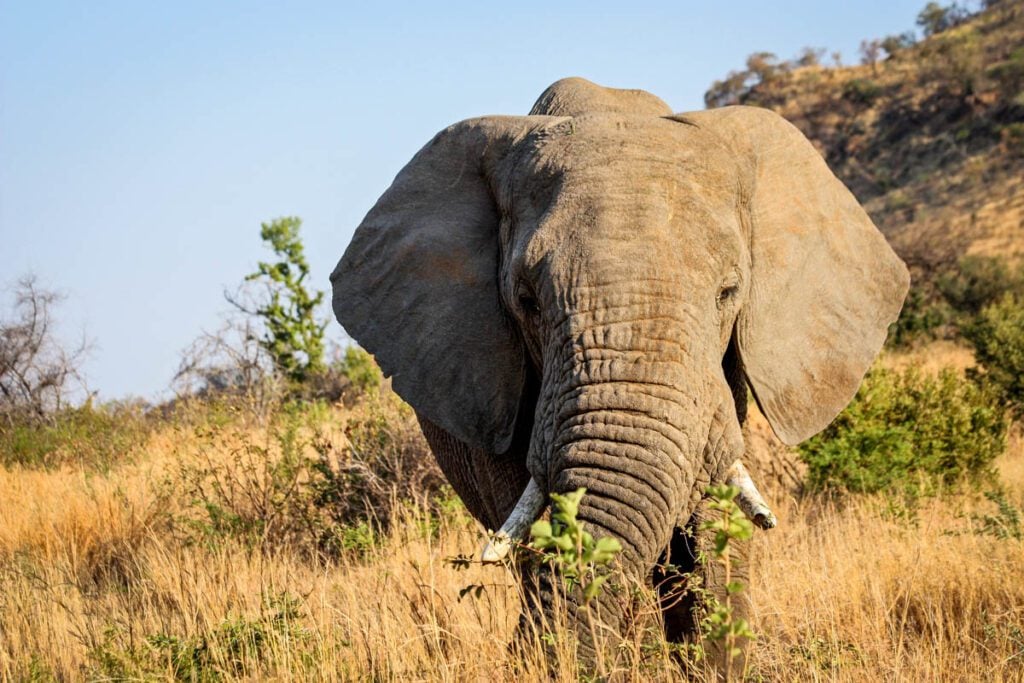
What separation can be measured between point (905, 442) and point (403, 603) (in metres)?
4.78

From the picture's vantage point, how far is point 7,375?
44.8 ft

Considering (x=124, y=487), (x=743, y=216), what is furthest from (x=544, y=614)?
(x=124, y=487)

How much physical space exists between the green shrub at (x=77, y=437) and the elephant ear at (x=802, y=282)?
7.12m

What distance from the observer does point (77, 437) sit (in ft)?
37.9

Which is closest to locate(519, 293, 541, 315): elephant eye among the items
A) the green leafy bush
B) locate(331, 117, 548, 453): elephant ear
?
locate(331, 117, 548, 453): elephant ear

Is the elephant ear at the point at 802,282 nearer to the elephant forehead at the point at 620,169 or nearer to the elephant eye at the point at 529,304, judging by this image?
the elephant forehead at the point at 620,169

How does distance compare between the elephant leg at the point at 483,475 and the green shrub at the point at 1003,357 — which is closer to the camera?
the elephant leg at the point at 483,475

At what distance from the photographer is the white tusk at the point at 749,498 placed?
394cm

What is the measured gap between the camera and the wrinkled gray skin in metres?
3.76

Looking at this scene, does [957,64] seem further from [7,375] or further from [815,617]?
[815,617]

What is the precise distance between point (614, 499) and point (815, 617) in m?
2.30

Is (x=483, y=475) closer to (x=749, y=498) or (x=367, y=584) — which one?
(x=749, y=498)

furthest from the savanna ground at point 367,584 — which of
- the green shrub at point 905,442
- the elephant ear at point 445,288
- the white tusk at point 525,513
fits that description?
the elephant ear at point 445,288

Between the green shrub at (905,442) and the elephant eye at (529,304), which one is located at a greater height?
the elephant eye at (529,304)
